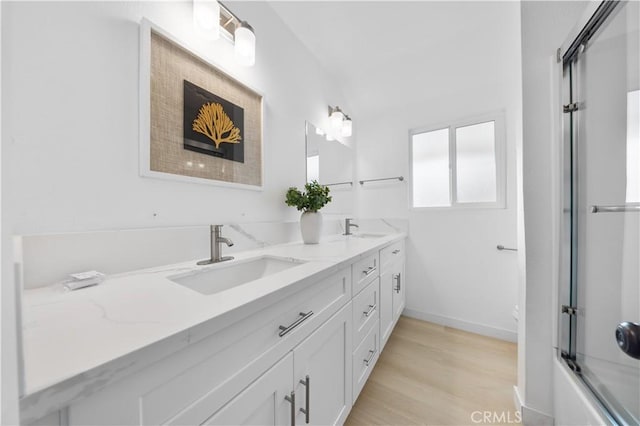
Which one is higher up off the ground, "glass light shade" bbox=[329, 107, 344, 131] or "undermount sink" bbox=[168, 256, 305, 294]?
"glass light shade" bbox=[329, 107, 344, 131]

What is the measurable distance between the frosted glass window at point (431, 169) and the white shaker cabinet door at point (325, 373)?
1.63 metres

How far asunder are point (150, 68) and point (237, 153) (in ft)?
1.52

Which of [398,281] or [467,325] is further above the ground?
[398,281]

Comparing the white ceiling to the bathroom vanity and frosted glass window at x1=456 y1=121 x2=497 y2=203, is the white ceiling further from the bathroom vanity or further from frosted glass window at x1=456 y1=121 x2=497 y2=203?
the bathroom vanity

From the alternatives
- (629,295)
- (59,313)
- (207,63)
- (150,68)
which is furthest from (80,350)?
(629,295)

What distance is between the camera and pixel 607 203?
0.96 m

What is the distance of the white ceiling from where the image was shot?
1.42m

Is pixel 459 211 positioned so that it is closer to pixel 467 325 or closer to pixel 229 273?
pixel 467 325

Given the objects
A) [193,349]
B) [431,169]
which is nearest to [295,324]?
[193,349]

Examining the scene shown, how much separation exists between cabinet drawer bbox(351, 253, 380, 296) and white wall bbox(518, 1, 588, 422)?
732 mm

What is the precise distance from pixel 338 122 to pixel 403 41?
74cm

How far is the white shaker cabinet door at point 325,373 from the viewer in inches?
28.4

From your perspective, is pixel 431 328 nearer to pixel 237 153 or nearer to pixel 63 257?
pixel 237 153

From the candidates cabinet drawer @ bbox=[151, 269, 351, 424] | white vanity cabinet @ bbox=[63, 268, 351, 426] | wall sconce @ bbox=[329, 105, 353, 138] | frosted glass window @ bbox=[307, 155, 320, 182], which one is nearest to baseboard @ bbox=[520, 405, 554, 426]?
white vanity cabinet @ bbox=[63, 268, 351, 426]
